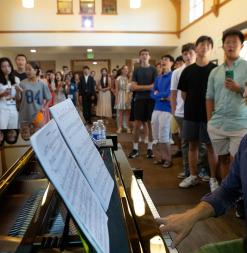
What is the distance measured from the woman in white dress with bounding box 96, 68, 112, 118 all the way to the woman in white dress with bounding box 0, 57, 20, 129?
527cm

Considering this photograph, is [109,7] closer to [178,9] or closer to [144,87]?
[178,9]

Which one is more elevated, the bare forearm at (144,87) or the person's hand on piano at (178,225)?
the bare forearm at (144,87)

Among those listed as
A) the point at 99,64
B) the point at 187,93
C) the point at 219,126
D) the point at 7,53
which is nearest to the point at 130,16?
the point at 99,64

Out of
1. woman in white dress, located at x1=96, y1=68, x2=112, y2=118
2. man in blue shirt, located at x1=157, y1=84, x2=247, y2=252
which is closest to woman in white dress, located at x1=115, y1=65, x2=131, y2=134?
woman in white dress, located at x1=96, y1=68, x2=112, y2=118

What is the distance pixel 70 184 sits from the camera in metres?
0.62

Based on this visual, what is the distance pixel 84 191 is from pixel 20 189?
2.87 feet

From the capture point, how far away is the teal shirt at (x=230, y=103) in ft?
8.35

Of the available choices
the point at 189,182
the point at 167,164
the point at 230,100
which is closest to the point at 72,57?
the point at 167,164

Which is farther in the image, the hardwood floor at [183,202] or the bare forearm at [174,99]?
the bare forearm at [174,99]

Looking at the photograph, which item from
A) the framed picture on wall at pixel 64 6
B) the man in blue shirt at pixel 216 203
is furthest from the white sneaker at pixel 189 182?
the framed picture on wall at pixel 64 6

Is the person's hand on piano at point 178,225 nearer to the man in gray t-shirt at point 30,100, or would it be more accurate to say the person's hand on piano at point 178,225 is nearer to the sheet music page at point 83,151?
the sheet music page at point 83,151

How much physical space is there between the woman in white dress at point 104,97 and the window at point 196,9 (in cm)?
311

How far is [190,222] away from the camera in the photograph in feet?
3.17

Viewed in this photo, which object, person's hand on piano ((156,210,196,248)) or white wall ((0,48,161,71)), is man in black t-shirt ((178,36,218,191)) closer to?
person's hand on piano ((156,210,196,248))
